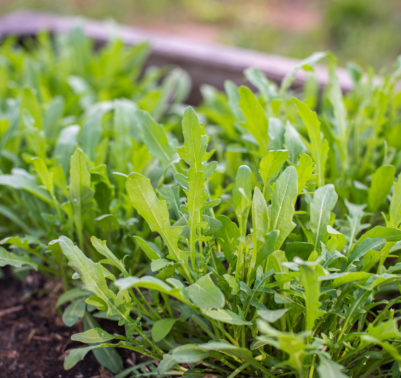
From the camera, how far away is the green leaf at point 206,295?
2.64 ft

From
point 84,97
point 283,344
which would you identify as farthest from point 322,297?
point 84,97

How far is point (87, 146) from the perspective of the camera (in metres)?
1.35

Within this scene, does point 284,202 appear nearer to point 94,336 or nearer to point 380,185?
point 380,185

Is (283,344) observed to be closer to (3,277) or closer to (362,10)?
(3,277)

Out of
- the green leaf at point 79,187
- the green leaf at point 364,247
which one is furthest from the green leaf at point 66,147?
the green leaf at point 364,247

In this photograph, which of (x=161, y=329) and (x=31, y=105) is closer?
(x=161, y=329)

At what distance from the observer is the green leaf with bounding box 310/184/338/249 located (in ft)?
3.10

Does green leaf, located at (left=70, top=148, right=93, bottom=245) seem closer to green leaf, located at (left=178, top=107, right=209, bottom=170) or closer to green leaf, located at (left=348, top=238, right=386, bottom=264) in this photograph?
green leaf, located at (left=178, top=107, right=209, bottom=170)

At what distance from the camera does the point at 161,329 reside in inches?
36.0

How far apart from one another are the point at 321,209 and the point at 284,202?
89mm

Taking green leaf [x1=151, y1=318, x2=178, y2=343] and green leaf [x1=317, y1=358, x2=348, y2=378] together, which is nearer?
green leaf [x1=317, y1=358, x2=348, y2=378]

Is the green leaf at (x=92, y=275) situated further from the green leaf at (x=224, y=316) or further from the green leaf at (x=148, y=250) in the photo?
the green leaf at (x=224, y=316)

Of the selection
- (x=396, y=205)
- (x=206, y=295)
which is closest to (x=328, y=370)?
(x=206, y=295)

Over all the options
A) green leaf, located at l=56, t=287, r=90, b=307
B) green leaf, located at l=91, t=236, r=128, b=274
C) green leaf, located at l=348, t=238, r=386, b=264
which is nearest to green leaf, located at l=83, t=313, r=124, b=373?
green leaf, located at l=56, t=287, r=90, b=307
